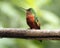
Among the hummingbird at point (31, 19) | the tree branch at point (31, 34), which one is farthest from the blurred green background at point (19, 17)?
the tree branch at point (31, 34)

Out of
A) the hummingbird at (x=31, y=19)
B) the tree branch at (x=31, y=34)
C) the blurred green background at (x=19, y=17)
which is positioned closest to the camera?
the tree branch at (x=31, y=34)

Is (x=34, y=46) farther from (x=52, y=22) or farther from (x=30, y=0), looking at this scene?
(x=30, y=0)

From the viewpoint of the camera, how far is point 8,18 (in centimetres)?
182

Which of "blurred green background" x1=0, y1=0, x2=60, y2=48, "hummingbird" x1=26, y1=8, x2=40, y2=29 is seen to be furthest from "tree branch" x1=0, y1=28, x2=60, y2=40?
"blurred green background" x1=0, y1=0, x2=60, y2=48

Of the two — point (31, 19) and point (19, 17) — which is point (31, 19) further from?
point (19, 17)

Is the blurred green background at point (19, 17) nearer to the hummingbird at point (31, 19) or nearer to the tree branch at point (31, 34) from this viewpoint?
the hummingbird at point (31, 19)

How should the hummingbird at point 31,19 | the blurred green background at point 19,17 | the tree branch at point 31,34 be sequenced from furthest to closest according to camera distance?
1. the blurred green background at point 19,17
2. the hummingbird at point 31,19
3. the tree branch at point 31,34

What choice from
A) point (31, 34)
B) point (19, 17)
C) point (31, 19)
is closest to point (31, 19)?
point (31, 19)

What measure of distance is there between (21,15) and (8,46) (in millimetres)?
261

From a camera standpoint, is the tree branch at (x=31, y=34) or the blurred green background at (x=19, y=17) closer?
the tree branch at (x=31, y=34)

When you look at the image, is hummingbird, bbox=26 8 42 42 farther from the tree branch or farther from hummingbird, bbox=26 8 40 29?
the tree branch

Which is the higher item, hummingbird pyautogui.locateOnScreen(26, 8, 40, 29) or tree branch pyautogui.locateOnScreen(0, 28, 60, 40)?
hummingbird pyautogui.locateOnScreen(26, 8, 40, 29)

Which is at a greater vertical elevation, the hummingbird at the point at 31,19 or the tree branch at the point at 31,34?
the hummingbird at the point at 31,19

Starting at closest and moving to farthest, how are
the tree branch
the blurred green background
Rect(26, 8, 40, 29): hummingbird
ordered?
the tree branch → Rect(26, 8, 40, 29): hummingbird → the blurred green background
